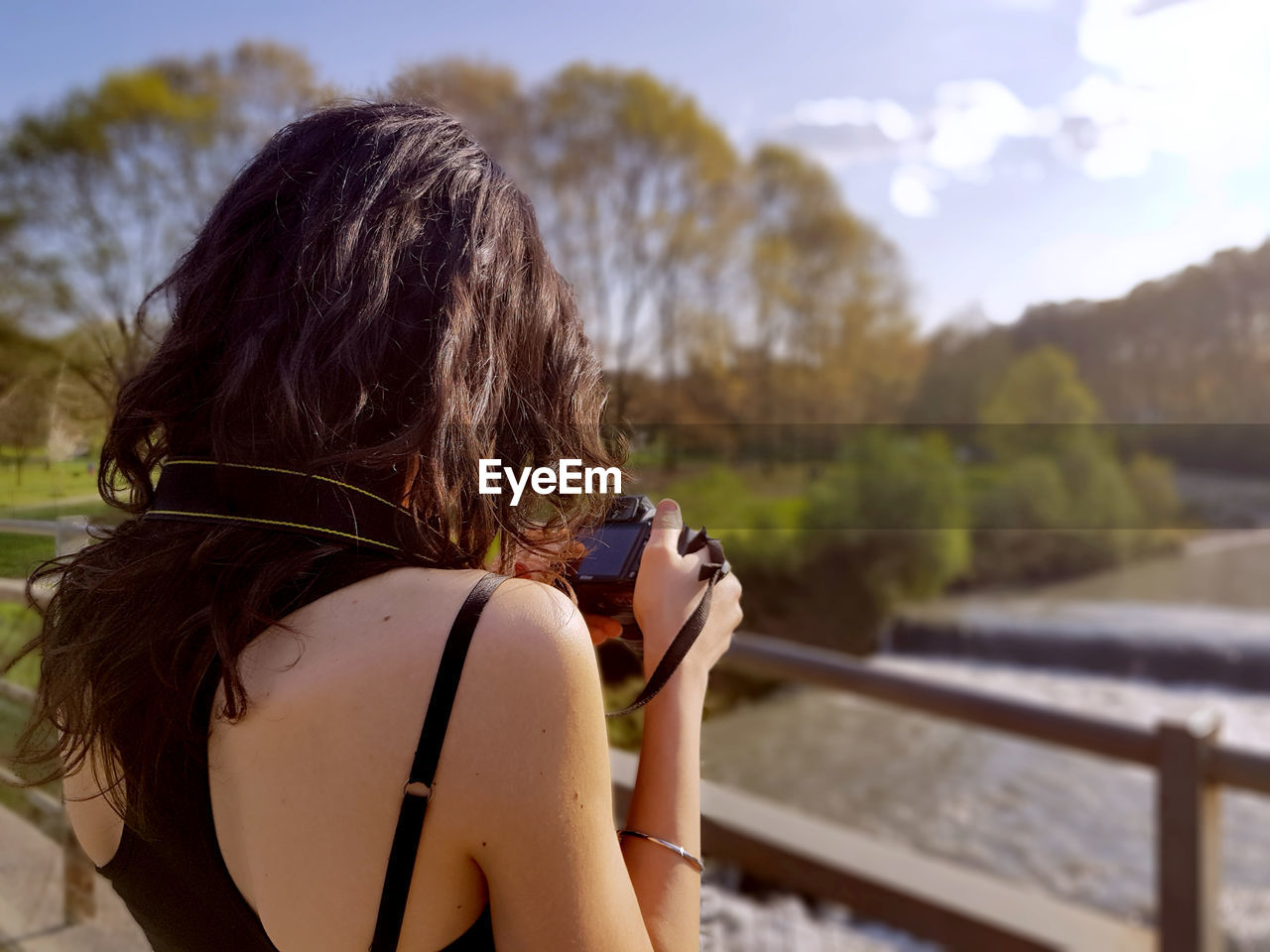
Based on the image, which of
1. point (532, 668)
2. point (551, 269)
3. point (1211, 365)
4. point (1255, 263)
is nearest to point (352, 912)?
point (532, 668)

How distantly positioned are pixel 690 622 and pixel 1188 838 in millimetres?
1808

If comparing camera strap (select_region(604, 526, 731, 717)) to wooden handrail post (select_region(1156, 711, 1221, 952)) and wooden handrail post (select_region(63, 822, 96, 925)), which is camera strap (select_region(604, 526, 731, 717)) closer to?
wooden handrail post (select_region(63, 822, 96, 925))

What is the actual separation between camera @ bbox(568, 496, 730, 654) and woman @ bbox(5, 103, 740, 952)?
0.07 feet

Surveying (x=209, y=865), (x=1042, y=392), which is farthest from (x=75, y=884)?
(x=1042, y=392)

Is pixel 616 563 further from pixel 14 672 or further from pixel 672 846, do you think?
pixel 14 672

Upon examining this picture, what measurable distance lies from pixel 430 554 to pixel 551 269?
0.27 m

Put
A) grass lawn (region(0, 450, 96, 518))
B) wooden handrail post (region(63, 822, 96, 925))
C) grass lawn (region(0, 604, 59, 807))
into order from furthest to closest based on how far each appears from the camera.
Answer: wooden handrail post (region(63, 822, 96, 925)), grass lawn (region(0, 604, 59, 807)), grass lawn (region(0, 450, 96, 518))

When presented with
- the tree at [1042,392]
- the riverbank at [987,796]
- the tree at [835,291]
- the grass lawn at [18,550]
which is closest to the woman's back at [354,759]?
the grass lawn at [18,550]

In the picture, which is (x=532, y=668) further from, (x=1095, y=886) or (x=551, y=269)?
(x=1095, y=886)

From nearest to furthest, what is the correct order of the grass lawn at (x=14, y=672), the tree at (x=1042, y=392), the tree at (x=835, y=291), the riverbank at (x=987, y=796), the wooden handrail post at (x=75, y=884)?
the grass lawn at (x=14, y=672) < the wooden handrail post at (x=75, y=884) < the riverbank at (x=987, y=796) < the tree at (x=835, y=291) < the tree at (x=1042, y=392)

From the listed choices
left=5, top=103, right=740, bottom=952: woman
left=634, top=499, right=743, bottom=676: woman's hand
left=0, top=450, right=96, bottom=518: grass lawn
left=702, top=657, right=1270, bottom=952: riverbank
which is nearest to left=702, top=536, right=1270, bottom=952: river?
left=702, top=657, right=1270, bottom=952: riverbank

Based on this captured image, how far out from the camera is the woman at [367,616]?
581 mm

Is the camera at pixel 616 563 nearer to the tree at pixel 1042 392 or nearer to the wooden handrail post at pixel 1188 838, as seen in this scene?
the wooden handrail post at pixel 1188 838

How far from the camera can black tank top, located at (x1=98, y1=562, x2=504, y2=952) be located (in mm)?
569
